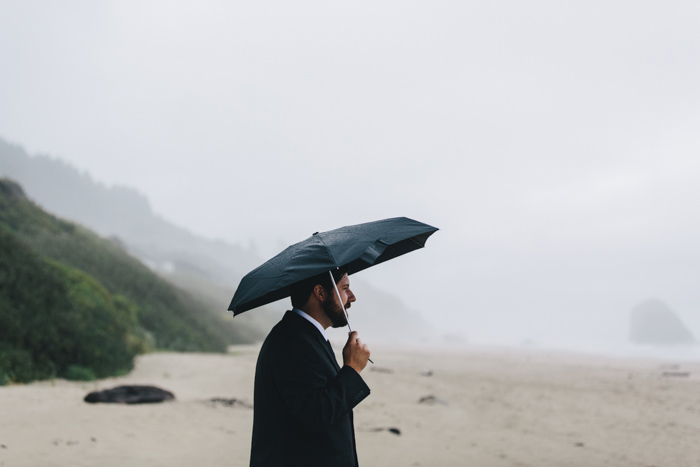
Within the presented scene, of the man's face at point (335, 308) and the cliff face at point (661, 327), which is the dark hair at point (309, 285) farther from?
the cliff face at point (661, 327)

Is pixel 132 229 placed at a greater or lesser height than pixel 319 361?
greater

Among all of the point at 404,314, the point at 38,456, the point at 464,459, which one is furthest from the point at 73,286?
the point at 404,314

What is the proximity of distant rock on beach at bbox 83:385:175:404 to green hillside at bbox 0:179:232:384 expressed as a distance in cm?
213

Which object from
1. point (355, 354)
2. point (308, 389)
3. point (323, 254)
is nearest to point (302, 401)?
point (308, 389)

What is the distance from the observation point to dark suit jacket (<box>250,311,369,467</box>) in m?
2.17

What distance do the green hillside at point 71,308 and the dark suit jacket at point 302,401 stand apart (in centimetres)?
979

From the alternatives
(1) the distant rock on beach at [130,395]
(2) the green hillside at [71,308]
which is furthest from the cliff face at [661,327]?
(1) the distant rock on beach at [130,395]

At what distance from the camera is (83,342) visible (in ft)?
40.7

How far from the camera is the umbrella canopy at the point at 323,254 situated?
236cm

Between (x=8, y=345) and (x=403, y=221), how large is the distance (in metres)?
10.8

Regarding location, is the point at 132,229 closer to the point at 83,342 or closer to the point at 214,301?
the point at 214,301

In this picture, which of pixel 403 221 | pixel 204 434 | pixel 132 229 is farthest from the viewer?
pixel 132 229

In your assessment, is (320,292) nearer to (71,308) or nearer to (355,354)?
(355,354)

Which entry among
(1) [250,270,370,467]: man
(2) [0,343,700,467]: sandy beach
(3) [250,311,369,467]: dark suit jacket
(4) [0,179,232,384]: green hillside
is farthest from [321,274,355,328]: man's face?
(4) [0,179,232,384]: green hillside
